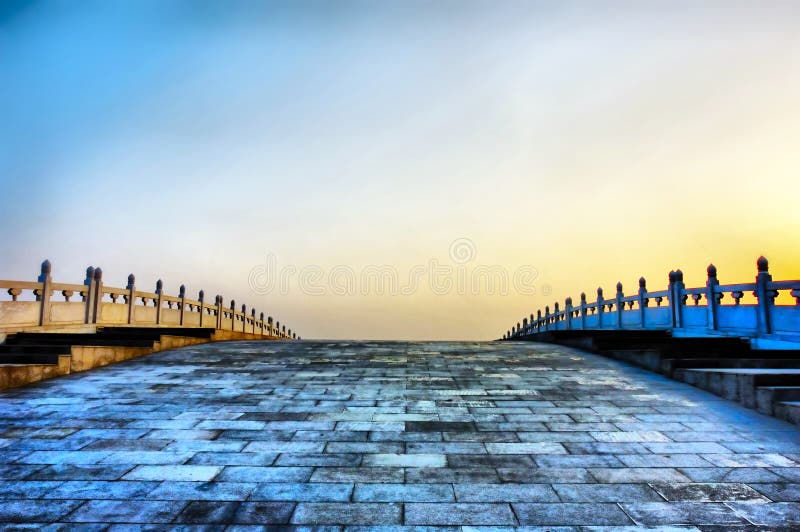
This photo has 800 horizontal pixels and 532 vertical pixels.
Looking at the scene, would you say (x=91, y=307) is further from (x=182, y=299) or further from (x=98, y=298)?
(x=182, y=299)

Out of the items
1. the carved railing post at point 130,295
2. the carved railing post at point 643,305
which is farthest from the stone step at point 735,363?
the carved railing post at point 130,295

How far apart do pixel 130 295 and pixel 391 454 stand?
1722cm

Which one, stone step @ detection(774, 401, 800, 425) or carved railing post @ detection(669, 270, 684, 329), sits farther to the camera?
carved railing post @ detection(669, 270, 684, 329)

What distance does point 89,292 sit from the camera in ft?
55.4

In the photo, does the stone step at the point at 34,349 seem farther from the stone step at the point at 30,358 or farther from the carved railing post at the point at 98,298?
the carved railing post at the point at 98,298

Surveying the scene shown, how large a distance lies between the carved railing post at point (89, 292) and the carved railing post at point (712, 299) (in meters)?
20.4

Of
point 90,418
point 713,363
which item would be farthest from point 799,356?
point 90,418

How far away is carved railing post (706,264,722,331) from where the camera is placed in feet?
48.7

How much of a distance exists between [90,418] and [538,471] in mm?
6064

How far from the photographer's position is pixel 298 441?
5898 millimetres

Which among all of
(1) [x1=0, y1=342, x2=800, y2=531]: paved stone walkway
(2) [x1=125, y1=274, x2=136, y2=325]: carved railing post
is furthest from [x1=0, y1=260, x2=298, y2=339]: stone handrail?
(1) [x1=0, y1=342, x2=800, y2=531]: paved stone walkway

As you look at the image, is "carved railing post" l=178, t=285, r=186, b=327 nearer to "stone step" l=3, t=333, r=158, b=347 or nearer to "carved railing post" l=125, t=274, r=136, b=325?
"carved railing post" l=125, t=274, r=136, b=325

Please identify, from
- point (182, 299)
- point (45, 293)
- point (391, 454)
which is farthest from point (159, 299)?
point (391, 454)

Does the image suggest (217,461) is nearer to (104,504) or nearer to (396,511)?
(104,504)
